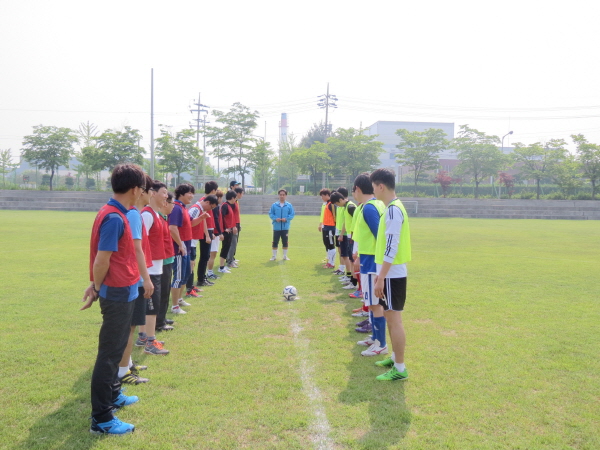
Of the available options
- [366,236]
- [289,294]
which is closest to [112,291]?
[366,236]

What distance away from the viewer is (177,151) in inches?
1741

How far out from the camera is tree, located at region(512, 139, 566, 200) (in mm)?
46213

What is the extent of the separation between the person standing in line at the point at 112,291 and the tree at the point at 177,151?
1696 inches

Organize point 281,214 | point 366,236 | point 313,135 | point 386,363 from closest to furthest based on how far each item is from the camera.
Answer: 1. point 386,363
2. point 366,236
3. point 281,214
4. point 313,135

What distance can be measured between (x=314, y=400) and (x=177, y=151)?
43.6m

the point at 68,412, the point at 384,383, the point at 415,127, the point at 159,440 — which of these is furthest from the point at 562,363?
the point at 415,127

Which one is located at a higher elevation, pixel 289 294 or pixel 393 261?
pixel 393 261

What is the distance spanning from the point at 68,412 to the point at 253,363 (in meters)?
1.83

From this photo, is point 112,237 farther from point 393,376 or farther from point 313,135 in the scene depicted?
point 313,135

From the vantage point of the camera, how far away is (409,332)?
5797mm

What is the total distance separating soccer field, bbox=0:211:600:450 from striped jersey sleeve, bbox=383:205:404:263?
1.32 m

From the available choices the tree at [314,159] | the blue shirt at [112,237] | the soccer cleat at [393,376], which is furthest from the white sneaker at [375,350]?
the tree at [314,159]

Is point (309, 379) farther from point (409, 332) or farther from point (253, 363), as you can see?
point (409, 332)

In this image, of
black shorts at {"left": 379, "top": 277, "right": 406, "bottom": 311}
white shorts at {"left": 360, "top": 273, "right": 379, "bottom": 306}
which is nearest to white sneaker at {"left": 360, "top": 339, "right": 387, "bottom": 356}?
white shorts at {"left": 360, "top": 273, "right": 379, "bottom": 306}
